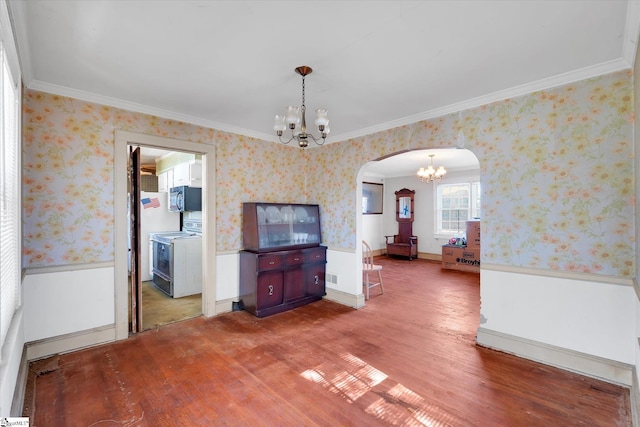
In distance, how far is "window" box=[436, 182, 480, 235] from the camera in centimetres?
723

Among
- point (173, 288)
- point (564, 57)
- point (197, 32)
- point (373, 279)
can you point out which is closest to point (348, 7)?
point (197, 32)

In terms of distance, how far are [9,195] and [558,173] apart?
419cm

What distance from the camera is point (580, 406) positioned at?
6.57ft

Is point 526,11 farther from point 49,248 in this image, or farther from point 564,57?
point 49,248

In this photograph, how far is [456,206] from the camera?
7.57 metres

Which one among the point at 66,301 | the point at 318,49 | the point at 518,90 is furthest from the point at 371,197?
the point at 66,301

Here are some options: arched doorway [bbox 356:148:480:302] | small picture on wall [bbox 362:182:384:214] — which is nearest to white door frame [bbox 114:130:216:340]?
arched doorway [bbox 356:148:480:302]

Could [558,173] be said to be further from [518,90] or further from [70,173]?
[70,173]

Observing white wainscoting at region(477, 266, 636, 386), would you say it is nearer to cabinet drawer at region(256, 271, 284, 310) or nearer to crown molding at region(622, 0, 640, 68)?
crown molding at region(622, 0, 640, 68)

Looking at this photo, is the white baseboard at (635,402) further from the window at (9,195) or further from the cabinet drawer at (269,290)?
the window at (9,195)

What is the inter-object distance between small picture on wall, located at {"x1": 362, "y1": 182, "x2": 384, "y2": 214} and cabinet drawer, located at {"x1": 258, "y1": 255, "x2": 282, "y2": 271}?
A: 4.97 m

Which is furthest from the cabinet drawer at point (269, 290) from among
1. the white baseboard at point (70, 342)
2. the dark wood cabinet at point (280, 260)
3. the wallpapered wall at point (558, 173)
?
the wallpapered wall at point (558, 173)

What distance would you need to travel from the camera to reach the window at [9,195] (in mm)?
1521

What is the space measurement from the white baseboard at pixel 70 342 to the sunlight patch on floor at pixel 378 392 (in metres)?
2.15
